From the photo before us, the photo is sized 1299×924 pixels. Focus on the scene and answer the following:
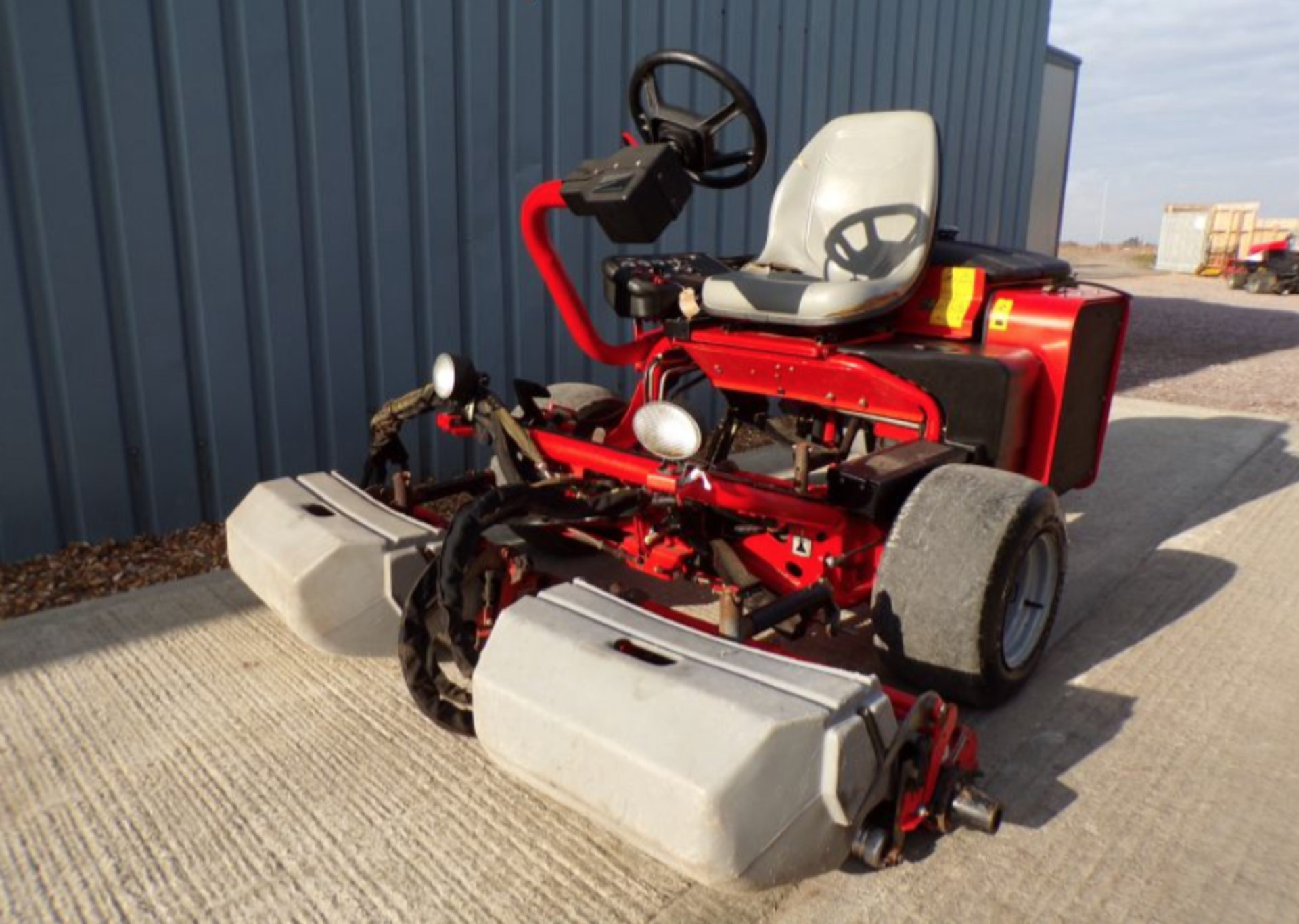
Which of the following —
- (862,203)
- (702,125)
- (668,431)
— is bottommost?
(668,431)

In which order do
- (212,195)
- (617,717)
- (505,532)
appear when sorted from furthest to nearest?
(212,195) → (505,532) → (617,717)

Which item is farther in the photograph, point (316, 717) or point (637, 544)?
point (637, 544)

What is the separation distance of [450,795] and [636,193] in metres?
1.36

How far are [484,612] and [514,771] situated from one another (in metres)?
0.51

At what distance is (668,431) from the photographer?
199 centimetres

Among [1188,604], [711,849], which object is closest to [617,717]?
[711,849]

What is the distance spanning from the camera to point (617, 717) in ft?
5.00

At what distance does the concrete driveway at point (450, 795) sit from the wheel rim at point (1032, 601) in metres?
0.14

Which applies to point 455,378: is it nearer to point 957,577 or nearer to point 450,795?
point 450,795

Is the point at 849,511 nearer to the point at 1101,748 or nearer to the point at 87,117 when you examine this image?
Result: the point at 1101,748

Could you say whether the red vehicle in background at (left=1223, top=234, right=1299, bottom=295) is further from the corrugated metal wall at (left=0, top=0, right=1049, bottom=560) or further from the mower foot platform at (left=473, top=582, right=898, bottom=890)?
the mower foot platform at (left=473, top=582, right=898, bottom=890)

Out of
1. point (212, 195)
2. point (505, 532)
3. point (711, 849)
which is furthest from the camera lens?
point (212, 195)

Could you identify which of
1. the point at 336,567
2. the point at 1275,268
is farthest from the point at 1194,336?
the point at 336,567

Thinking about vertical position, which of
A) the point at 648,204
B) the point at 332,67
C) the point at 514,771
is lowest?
the point at 514,771
